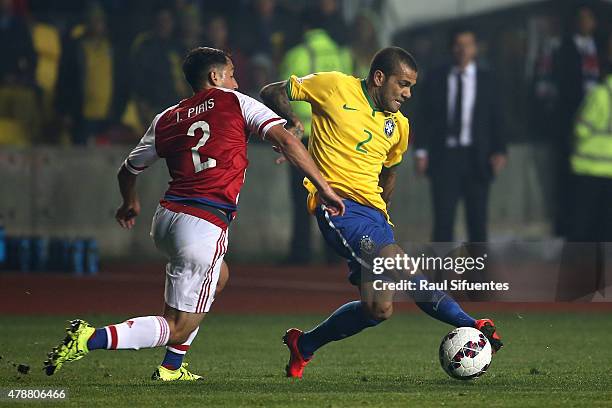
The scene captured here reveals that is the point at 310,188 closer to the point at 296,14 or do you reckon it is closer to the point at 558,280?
the point at 558,280

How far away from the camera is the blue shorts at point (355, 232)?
27.1 feet

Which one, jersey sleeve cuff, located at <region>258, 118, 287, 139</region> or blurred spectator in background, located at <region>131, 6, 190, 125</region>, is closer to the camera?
jersey sleeve cuff, located at <region>258, 118, 287, 139</region>

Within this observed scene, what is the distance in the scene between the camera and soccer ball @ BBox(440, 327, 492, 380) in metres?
8.05

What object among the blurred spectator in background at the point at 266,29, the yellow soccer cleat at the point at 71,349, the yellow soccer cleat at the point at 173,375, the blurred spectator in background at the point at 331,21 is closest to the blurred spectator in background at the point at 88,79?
the blurred spectator in background at the point at 266,29

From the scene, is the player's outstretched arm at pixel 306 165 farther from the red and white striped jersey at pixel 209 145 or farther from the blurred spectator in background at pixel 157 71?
the blurred spectator in background at pixel 157 71

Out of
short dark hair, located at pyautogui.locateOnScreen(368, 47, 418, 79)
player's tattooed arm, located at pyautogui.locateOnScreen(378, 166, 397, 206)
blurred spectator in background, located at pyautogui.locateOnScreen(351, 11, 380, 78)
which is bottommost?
player's tattooed arm, located at pyautogui.locateOnScreen(378, 166, 397, 206)

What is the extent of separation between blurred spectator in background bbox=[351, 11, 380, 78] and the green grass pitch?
5.04m

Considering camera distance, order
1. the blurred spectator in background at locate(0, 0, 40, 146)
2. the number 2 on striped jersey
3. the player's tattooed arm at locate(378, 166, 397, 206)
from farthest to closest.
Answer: the blurred spectator in background at locate(0, 0, 40, 146)
the player's tattooed arm at locate(378, 166, 397, 206)
the number 2 on striped jersey

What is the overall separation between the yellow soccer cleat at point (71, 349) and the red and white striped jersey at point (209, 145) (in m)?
0.85

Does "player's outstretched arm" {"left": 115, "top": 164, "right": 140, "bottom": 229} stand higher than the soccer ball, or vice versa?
"player's outstretched arm" {"left": 115, "top": 164, "right": 140, "bottom": 229}

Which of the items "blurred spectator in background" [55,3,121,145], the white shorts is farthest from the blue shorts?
"blurred spectator in background" [55,3,121,145]

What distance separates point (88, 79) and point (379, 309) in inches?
392

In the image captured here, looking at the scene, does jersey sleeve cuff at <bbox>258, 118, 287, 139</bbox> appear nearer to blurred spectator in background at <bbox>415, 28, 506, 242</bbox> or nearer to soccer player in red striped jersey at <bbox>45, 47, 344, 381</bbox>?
soccer player in red striped jersey at <bbox>45, 47, 344, 381</bbox>

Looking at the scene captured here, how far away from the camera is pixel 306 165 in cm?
741
